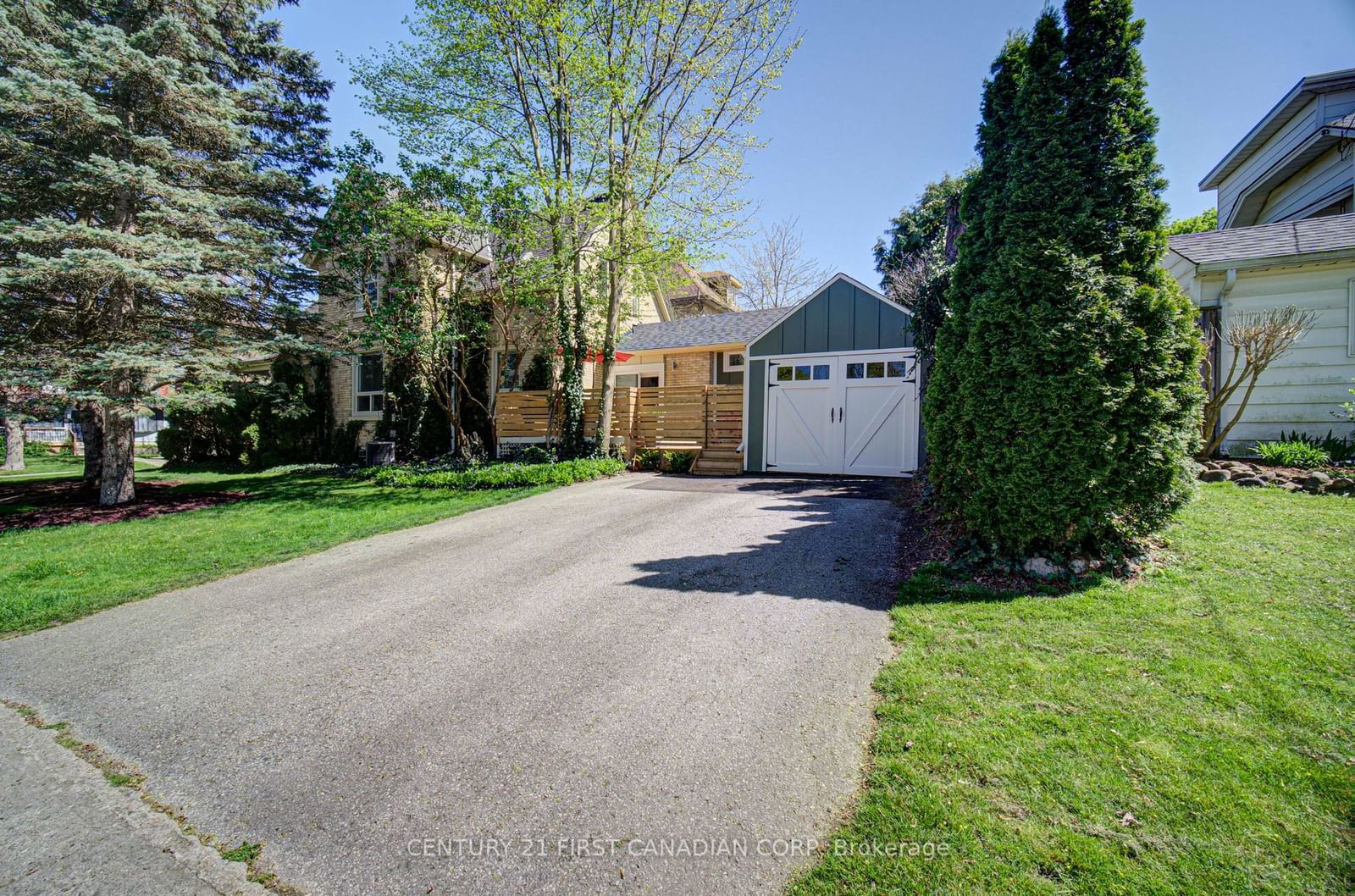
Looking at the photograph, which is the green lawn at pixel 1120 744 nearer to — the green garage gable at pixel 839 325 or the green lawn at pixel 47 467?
the green garage gable at pixel 839 325

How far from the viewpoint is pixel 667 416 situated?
43.7 feet

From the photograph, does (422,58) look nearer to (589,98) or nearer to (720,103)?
(589,98)

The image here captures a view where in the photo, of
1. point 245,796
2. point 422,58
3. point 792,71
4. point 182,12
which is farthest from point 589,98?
point 245,796

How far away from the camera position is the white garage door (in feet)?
35.2

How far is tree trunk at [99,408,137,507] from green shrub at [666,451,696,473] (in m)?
10.4

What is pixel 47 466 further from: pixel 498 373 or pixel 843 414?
pixel 843 414

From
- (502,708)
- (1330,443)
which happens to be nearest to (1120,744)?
(502,708)

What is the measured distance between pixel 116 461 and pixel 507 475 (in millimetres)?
7106

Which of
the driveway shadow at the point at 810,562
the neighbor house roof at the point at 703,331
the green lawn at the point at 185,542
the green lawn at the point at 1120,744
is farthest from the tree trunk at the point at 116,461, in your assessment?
the green lawn at the point at 1120,744

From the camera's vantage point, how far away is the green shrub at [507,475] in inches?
416

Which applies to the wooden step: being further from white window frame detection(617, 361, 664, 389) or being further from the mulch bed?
the mulch bed

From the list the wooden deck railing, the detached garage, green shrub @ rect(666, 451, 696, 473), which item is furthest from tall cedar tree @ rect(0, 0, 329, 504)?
green shrub @ rect(666, 451, 696, 473)

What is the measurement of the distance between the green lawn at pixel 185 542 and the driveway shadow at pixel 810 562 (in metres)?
4.68

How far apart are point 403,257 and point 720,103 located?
792cm
